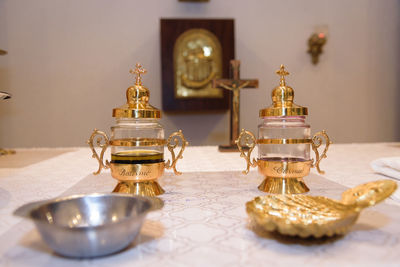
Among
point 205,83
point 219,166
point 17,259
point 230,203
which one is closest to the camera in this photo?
point 17,259

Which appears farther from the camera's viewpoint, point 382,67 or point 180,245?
point 382,67

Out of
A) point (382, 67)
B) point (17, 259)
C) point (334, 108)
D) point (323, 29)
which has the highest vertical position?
point (323, 29)

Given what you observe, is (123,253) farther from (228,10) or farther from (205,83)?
(228,10)

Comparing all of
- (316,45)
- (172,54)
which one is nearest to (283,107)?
(172,54)

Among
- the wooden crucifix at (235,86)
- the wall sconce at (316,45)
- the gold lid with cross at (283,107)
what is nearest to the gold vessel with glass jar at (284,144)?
the gold lid with cross at (283,107)

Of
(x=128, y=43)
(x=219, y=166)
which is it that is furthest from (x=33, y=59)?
(x=219, y=166)

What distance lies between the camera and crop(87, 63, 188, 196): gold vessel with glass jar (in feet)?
2.68

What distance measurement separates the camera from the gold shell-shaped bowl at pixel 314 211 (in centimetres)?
49

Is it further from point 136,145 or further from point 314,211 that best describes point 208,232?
point 136,145

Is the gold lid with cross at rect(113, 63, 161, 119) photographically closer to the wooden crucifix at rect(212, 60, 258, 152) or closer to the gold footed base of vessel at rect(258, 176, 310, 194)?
the gold footed base of vessel at rect(258, 176, 310, 194)

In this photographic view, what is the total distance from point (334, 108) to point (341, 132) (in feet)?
0.77

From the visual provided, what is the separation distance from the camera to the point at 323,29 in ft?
9.82

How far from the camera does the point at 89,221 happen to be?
561 mm

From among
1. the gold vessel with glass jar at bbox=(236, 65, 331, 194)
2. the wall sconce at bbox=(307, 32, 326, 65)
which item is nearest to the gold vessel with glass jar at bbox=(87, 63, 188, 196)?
the gold vessel with glass jar at bbox=(236, 65, 331, 194)
